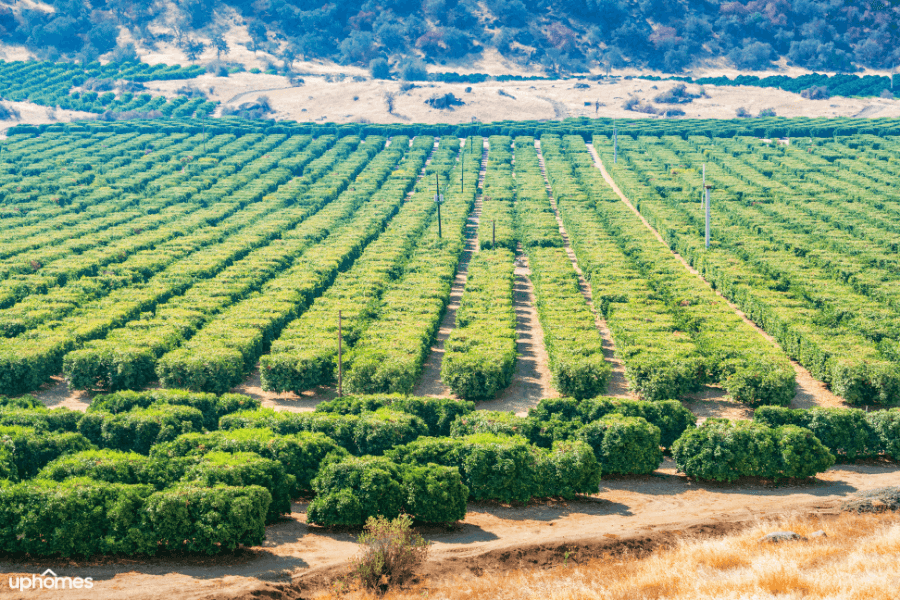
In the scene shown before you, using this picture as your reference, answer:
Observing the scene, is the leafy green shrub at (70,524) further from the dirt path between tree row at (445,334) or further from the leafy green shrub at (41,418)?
the dirt path between tree row at (445,334)

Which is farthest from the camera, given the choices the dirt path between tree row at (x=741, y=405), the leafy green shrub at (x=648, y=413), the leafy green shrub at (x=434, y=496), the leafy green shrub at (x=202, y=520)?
the dirt path between tree row at (x=741, y=405)

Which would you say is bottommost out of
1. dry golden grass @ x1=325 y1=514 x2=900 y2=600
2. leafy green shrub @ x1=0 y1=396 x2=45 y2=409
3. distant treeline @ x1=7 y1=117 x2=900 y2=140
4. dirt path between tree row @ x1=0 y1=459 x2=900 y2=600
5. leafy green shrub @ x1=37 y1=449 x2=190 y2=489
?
dirt path between tree row @ x1=0 y1=459 x2=900 y2=600

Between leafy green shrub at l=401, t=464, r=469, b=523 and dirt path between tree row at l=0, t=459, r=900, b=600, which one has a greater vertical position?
leafy green shrub at l=401, t=464, r=469, b=523

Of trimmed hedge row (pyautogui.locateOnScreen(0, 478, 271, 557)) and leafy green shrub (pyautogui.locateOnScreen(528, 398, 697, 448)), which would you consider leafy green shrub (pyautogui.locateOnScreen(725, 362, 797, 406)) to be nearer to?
leafy green shrub (pyautogui.locateOnScreen(528, 398, 697, 448))

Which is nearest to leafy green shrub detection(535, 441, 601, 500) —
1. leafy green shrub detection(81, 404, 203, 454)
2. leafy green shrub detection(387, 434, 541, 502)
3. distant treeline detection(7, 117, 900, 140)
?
leafy green shrub detection(387, 434, 541, 502)

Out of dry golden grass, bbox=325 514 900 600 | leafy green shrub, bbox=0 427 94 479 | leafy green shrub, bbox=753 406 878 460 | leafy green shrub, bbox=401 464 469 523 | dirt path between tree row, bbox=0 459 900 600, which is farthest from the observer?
leafy green shrub, bbox=753 406 878 460

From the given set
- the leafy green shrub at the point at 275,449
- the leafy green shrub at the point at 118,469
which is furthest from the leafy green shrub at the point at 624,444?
the leafy green shrub at the point at 118,469

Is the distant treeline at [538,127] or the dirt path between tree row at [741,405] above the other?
the distant treeline at [538,127]

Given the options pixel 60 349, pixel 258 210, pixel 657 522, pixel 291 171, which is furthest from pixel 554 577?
pixel 291 171
